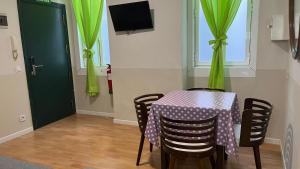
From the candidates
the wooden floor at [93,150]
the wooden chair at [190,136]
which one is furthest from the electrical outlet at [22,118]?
the wooden chair at [190,136]

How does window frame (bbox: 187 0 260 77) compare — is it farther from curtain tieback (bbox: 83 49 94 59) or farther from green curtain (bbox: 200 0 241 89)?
curtain tieback (bbox: 83 49 94 59)

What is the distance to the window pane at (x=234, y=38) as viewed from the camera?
10.6 feet

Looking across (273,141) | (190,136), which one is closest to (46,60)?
(190,136)

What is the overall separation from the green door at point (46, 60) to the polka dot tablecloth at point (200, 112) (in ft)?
8.24

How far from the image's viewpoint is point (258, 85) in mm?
3055

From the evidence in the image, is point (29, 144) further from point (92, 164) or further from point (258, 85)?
point (258, 85)

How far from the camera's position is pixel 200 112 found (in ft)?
6.61

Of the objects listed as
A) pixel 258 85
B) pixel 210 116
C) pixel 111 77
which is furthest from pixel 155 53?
pixel 210 116

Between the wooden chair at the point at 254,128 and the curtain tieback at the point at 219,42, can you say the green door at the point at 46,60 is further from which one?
the wooden chair at the point at 254,128

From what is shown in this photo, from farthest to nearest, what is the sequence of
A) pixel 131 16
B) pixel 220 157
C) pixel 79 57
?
pixel 79 57, pixel 131 16, pixel 220 157

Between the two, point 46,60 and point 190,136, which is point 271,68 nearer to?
point 190,136

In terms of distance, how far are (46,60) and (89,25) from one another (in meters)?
0.96

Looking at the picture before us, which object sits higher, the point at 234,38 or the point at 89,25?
the point at 89,25

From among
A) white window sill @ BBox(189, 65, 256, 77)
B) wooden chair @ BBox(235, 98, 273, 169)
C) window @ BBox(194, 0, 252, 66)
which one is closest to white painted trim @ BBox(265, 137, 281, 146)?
white window sill @ BBox(189, 65, 256, 77)
